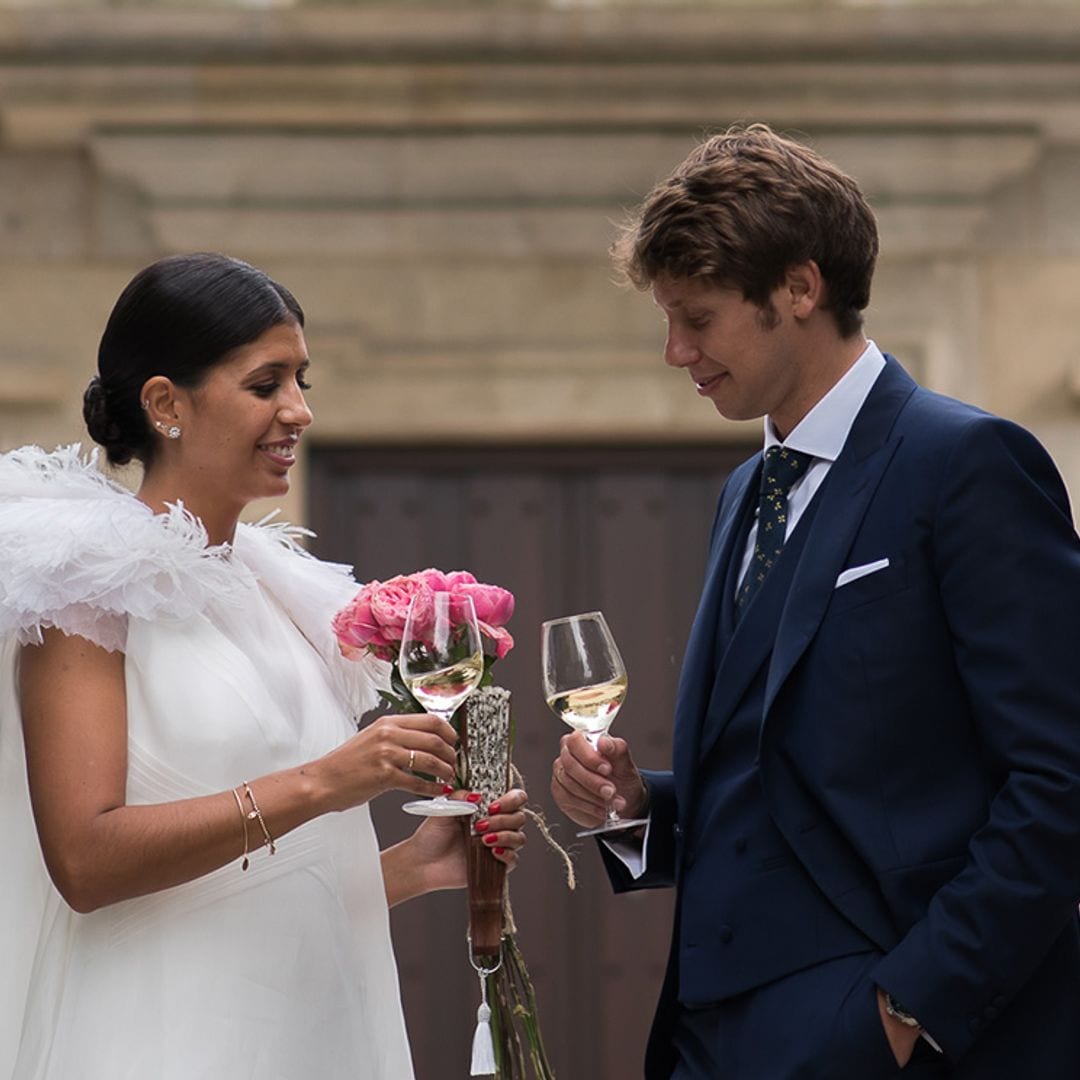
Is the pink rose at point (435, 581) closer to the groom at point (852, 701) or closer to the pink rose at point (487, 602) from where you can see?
the pink rose at point (487, 602)

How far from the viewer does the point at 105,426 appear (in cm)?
312

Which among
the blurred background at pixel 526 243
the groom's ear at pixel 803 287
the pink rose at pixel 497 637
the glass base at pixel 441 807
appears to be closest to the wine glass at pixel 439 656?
the glass base at pixel 441 807

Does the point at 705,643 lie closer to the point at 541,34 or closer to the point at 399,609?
the point at 399,609

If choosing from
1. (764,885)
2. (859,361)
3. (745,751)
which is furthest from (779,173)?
(764,885)

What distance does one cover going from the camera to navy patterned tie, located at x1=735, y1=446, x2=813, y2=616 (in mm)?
2795

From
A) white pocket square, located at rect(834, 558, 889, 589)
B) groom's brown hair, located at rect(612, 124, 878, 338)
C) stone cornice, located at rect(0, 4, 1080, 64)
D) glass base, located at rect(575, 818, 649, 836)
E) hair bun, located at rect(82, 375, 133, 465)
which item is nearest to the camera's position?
white pocket square, located at rect(834, 558, 889, 589)

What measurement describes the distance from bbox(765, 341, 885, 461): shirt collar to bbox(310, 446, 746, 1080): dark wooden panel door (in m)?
3.51

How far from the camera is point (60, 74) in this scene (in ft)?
19.8

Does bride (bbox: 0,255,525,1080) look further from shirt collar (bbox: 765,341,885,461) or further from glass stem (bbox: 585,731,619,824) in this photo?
shirt collar (bbox: 765,341,885,461)

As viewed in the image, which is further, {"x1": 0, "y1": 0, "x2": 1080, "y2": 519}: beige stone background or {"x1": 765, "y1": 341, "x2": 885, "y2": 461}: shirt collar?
{"x1": 0, "y1": 0, "x2": 1080, "y2": 519}: beige stone background

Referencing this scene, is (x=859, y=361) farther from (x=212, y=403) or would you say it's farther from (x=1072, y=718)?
(x=212, y=403)

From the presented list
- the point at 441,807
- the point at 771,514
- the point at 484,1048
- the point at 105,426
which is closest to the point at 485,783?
the point at 441,807

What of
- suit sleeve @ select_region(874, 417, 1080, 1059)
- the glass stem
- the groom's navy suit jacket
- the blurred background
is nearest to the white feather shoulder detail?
the glass stem

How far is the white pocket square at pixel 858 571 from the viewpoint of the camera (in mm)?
2600
